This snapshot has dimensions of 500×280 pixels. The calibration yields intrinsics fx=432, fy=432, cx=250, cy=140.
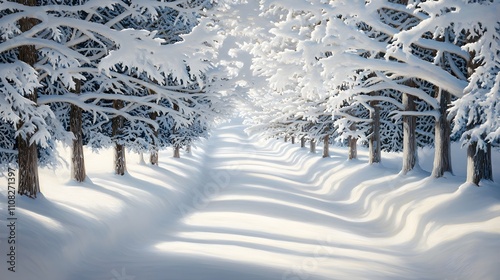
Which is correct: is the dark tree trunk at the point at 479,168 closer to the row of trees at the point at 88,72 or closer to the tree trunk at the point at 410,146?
the tree trunk at the point at 410,146

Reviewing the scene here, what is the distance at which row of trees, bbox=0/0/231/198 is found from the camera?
7.33m

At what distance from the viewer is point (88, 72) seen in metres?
12.1

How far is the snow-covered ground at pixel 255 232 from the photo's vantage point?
23.6 feet

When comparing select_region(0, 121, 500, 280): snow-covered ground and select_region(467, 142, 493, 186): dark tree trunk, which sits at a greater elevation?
select_region(467, 142, 493, 186): dark tree trunk

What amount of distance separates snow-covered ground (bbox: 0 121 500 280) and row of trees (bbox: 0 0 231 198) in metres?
1.37

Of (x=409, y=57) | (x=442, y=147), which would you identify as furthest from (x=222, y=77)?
(x=442, y=147)

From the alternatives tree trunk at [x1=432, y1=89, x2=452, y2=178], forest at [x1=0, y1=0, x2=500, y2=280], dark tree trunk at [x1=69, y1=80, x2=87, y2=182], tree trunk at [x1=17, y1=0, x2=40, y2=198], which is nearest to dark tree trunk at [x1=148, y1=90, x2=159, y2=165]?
forest at [x1=0, y1=0, x2=500, y2=280]

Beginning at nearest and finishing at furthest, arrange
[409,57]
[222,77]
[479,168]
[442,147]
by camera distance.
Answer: [409,57] → [479,168] → [222,77] → [442,147]

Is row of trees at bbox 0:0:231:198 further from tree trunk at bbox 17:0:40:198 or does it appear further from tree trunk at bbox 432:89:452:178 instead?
tree trunk at bbox 432:89:452:178

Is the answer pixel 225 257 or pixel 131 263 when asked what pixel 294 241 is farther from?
pixel 131 263

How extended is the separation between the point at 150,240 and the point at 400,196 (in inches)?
303

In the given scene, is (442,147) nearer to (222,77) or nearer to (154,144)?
(222,77)

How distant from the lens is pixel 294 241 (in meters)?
9.88

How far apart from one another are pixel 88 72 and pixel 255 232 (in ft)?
21.1
